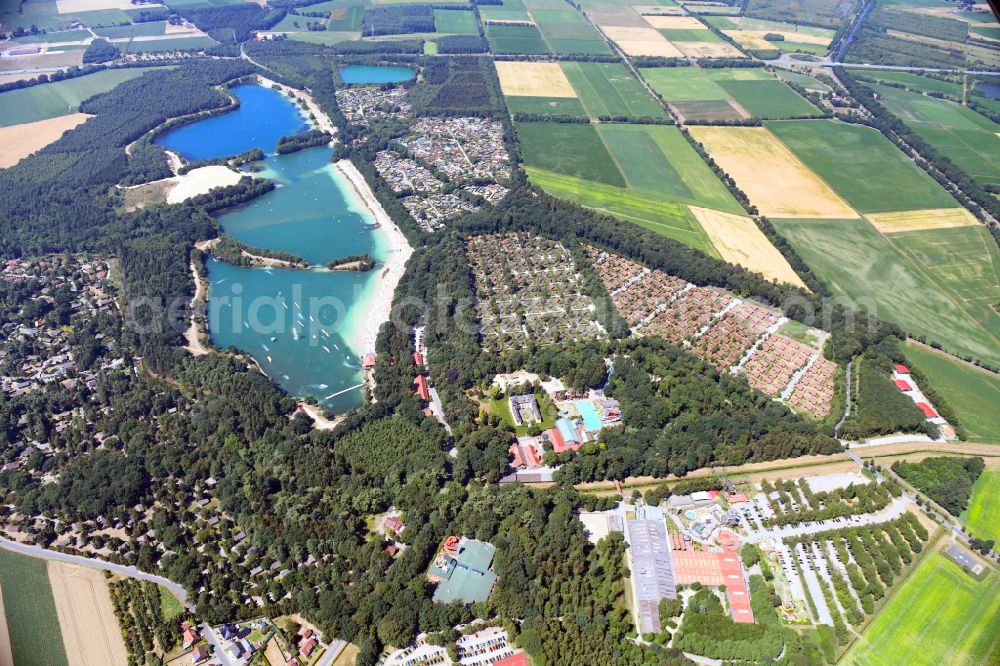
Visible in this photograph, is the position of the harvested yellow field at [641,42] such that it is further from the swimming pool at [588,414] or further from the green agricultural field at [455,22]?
the swimming pool at [588,414]

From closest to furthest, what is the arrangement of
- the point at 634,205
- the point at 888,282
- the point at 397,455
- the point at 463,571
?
the point at 463,571 → the point at 397,455 → the point at 888,282 → the point at 634,205

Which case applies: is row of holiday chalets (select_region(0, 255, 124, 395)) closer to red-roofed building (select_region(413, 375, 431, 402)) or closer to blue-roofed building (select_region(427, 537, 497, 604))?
red-roofed building (select_region(413, 375, 431, 402))

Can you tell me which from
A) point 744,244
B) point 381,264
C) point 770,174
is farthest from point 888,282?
point 381,264

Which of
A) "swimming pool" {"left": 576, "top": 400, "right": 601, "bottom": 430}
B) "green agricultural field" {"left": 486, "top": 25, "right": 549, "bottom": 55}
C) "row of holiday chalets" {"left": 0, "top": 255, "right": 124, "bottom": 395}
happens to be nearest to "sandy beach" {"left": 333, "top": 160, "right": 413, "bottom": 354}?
"swimming pool" {"left": 576, "top": 400, "right": 601, "bottom": 430}

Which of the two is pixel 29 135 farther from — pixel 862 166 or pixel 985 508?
pixel 985 508

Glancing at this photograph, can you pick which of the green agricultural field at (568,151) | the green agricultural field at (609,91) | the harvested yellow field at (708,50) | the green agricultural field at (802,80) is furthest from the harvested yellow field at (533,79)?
the green agricultural field at (802,80)

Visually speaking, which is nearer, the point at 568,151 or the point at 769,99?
the point at 568,151

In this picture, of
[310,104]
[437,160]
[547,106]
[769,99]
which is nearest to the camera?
[437,160]
